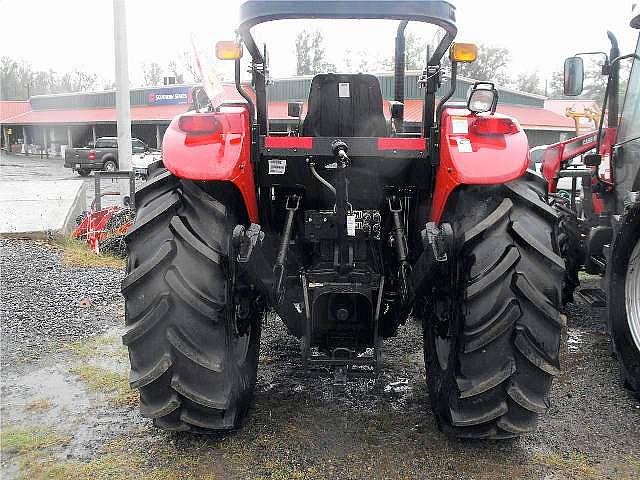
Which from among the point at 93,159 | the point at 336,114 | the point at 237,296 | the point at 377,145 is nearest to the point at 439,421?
the point at 237,296

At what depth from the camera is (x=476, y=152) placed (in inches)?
125

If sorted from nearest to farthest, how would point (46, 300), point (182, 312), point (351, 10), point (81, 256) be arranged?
point (351, 10), point (182, 312), point (46, 300), point (81, 256)

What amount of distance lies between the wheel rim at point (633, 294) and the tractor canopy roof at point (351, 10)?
221 centimetres

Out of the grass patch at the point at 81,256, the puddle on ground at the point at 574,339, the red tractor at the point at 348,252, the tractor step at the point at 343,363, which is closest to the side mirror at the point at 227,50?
the red tractor at the point at 348,252

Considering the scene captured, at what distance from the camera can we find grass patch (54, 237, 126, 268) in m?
7.55

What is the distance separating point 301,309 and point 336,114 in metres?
1.17

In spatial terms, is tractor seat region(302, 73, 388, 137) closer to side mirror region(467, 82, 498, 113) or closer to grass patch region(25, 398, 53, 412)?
side mirror region(467, 82, 498, 113)

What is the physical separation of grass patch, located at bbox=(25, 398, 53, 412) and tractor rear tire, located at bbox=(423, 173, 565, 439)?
2432 millimetres

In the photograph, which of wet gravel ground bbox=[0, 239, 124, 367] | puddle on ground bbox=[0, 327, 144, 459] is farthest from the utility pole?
puddle on ground bbox=[0, 327, 144, 459]

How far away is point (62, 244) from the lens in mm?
8312

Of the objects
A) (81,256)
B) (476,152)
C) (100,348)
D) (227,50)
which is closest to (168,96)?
(81,256)

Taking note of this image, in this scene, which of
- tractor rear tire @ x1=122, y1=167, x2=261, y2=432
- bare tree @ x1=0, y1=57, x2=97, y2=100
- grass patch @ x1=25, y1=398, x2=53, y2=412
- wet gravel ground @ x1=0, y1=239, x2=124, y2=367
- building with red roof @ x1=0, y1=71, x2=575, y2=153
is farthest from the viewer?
bare tree @ x1=0, y1=57, x2=97, y2=100

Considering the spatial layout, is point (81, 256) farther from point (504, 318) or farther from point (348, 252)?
point (504, 318)

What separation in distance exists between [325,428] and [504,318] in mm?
1241
